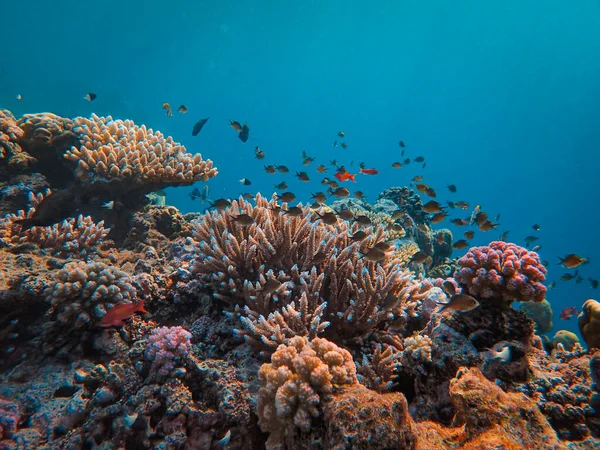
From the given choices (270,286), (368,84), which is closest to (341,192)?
(270,286)

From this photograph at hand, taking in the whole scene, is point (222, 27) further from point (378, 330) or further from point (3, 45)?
point (378, 330)

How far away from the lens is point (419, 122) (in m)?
137

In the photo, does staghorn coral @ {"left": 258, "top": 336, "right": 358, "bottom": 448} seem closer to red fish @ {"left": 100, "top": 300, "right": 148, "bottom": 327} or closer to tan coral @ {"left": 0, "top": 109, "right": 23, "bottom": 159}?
red fish @ {"left": 100, "top": 300, "right": 148, "bottom": 327}

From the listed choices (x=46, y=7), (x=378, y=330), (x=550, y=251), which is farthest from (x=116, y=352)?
(x=550, y=251)

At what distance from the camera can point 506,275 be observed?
3197 mm

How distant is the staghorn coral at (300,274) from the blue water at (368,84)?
68.1 m

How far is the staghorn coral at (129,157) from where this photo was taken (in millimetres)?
6543

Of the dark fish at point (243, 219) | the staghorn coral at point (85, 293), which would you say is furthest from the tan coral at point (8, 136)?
the dark fish at point (243, 219)

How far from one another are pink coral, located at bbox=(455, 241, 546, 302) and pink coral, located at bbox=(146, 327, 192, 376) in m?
3.14

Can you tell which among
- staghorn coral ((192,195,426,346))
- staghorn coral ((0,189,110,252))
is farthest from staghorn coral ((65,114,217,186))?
staghorn coral ((192,195,426,346))

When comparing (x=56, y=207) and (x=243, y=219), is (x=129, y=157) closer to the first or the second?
(x=56, y=207)

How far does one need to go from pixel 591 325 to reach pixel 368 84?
150223 mm

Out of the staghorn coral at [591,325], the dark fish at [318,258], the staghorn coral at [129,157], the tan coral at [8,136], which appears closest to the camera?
the staghorn coral at [591,325]

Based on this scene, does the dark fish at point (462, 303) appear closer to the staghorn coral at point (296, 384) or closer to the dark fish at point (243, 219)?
the staghorn coral at point (296, 384)
